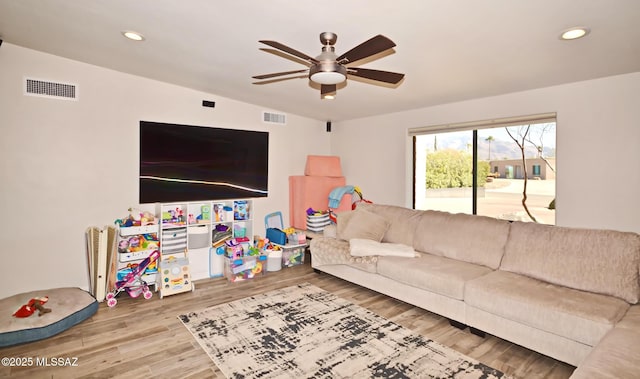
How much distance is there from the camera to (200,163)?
14.3 ft

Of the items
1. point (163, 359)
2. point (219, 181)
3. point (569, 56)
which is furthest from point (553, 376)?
point (219, 181)

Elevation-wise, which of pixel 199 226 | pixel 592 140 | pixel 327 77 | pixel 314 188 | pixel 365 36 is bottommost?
pixel 199 226

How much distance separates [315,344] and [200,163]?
2.86 metres

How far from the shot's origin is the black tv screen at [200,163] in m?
4.01

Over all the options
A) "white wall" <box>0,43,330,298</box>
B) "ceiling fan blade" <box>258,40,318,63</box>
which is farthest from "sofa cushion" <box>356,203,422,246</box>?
"white wall" <box>0,43,330,298</box>

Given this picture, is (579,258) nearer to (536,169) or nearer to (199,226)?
(536,169)

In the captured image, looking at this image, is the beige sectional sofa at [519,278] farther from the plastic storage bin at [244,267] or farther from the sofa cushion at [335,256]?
the plastic storage bin at [244,267]

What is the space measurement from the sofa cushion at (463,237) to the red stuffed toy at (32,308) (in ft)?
11.8

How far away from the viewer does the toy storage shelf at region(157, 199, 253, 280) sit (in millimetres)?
3922

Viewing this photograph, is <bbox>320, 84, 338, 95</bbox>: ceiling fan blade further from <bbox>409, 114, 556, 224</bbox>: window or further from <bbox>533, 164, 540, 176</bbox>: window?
<bbox>533, 164, 540, 176</bbox>: window

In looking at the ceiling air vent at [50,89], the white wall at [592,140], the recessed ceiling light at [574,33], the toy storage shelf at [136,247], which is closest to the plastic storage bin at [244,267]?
the toy storage shelf at [136,247]

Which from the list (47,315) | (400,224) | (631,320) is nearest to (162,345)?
(47,315)

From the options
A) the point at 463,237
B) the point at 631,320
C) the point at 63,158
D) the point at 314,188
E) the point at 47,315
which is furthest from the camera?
the point at 314,188

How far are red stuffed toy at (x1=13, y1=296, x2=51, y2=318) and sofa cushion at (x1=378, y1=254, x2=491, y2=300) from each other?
305 cm
